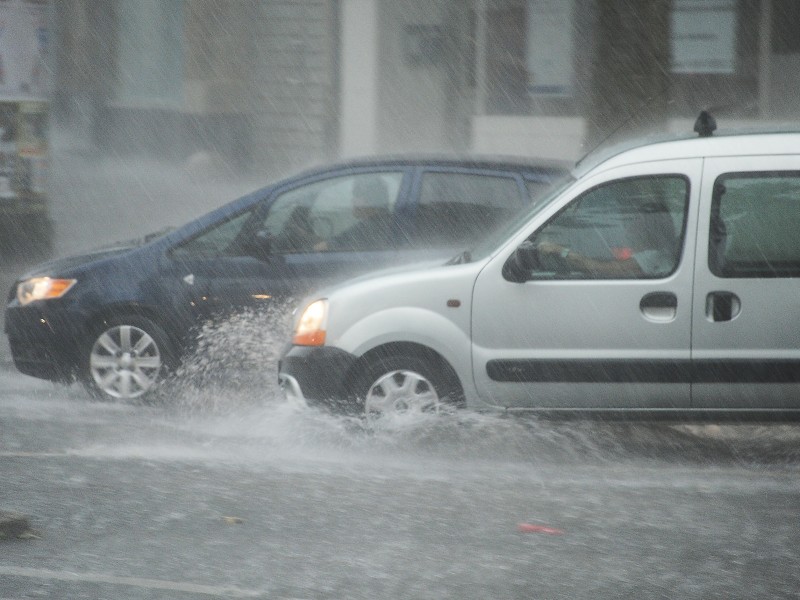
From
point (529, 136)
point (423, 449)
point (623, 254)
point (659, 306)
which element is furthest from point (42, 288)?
point (529, 136)

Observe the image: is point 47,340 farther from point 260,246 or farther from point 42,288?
point 260,246

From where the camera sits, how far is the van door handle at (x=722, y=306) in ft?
25.4

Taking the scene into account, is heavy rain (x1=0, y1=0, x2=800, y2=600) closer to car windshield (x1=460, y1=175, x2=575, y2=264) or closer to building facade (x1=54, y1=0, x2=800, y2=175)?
building facade (x1=54, y1=0, x2=800, y2=175)

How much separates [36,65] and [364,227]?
6.86m

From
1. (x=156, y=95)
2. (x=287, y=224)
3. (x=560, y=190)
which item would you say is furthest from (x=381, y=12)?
(x=560, y=190)

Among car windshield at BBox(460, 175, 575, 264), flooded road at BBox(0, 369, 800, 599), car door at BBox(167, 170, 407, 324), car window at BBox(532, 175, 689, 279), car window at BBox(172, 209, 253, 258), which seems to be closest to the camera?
flooded road at BBox(0, 369, 800, 599)

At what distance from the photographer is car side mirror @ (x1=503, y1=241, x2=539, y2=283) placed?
25.6ft

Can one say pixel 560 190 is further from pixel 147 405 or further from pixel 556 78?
pixel 556 78

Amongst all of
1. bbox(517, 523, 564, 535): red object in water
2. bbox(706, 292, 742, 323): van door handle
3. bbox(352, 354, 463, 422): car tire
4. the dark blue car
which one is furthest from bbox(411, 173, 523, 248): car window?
bbox(517, 523, 564, 535): red object in water

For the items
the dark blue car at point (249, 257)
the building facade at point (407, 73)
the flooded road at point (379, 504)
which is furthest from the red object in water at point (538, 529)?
the building facade at point (407, 73)

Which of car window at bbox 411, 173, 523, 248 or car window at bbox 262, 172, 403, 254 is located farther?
car window at bbox 262, 172, 403, 254

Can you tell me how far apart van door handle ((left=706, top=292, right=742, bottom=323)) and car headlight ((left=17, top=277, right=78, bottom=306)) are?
4.26 metres

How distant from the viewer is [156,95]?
2470 cm

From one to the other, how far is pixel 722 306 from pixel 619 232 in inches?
26.6
